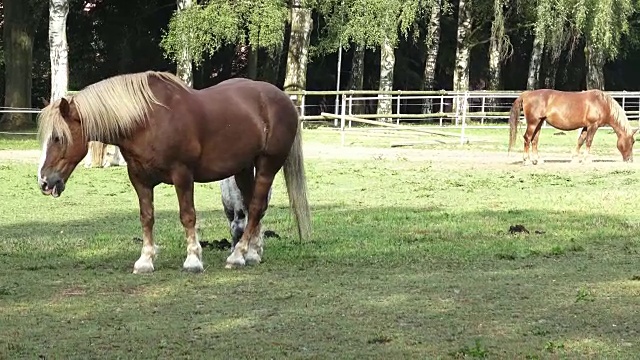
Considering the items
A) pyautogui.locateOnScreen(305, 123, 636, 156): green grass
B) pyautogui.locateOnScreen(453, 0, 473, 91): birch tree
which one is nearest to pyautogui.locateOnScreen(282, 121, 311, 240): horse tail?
pyautogui.locateOnScreen(305, 123, 636, 156): green grass

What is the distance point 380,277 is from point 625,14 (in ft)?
107

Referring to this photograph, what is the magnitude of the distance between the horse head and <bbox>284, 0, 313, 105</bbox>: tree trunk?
23.6m

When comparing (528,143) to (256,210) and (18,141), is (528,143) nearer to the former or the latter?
(256,210)

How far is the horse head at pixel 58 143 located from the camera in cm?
816

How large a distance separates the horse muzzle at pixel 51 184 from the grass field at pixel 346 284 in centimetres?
69

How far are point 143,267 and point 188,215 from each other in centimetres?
57

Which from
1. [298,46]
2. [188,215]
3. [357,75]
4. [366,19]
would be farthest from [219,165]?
[357,75]

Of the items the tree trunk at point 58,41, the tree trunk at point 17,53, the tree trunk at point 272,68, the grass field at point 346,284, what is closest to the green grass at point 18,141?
the tree trunk at point 58,41

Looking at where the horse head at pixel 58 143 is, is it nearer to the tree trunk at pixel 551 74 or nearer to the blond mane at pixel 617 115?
Result: the blond mane at pixel 617 115

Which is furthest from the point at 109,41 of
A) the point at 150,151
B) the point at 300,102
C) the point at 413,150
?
the point at 150,151

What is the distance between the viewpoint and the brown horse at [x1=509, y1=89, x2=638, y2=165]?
2180cm

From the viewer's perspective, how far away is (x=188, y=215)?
28.2 ft

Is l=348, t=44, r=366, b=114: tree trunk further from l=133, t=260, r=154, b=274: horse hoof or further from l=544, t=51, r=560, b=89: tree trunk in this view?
l=133, t=260, r=154, b=274: horse hoof

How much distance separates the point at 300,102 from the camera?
104 feet
